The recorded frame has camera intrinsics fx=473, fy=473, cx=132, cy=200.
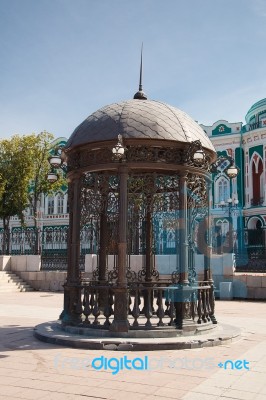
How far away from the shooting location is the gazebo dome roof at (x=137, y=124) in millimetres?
8758

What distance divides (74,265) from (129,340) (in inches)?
86.3

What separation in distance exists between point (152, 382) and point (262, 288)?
13210mm

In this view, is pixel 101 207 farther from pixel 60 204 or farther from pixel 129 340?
pixel 60 204

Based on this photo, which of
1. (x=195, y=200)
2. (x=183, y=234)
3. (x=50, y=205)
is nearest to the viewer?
(x=183, y=234)

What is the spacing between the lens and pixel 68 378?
235 inches

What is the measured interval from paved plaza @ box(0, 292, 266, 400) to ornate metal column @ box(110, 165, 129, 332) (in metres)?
0.84

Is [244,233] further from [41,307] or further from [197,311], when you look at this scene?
[197,311]

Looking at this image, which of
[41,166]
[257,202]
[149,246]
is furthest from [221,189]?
[149,246]

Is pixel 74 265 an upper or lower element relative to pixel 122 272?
upper

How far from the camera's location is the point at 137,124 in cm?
884

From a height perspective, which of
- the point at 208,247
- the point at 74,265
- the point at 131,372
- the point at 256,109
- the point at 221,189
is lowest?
the point at 131,372

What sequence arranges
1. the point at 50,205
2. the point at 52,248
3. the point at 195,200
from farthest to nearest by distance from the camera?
the point at 50,205 → the point at 52,248 → the point at 195,200

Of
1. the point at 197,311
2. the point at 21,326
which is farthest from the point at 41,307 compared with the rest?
the point at 197,311

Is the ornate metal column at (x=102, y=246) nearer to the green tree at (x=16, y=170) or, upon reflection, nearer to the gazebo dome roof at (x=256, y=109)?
the green tree at (x=16, y=170)
